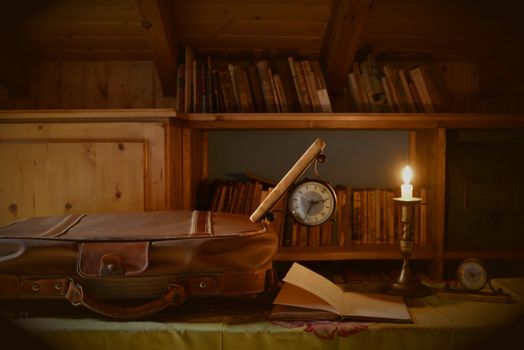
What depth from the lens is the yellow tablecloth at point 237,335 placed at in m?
1.11

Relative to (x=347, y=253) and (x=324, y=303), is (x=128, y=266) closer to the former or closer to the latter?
(x=324, y=303)

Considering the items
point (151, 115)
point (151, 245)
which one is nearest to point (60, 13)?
point (151, 115)

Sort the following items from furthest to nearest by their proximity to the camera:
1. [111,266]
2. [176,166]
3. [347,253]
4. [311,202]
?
[347,253]
[176,166]
[311,202]
[111,266]

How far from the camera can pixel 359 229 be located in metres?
1.99

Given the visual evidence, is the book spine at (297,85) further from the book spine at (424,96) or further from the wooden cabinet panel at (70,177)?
the wooden cabinet panel at (70,177)

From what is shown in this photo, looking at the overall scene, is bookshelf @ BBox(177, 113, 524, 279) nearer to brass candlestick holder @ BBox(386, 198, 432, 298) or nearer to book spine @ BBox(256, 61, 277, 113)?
book spine @ BBox(256, 61, 277, 113)

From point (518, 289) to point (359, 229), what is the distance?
27.2 inches

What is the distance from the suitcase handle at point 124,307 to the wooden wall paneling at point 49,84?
1.47m

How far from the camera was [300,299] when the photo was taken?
1248 mm

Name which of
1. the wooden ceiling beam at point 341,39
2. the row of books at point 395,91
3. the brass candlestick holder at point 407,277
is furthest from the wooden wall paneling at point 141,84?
the brass candlestick holder at point 407,277

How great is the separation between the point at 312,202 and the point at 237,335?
0.46 metres

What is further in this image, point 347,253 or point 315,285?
point 347,253

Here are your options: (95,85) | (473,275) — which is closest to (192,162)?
(95,85)

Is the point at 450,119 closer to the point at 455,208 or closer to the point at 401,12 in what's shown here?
the point at 455,208
